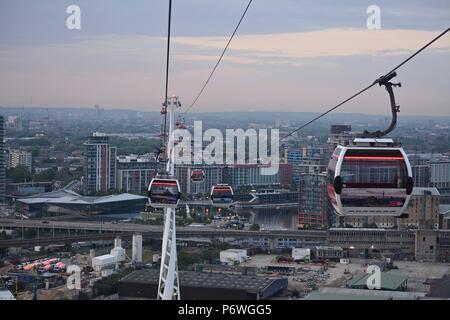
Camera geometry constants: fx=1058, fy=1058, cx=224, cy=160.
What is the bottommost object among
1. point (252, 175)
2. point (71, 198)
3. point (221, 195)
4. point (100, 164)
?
point (71, 198)

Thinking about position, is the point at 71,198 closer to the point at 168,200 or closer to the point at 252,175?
the point at 252,175

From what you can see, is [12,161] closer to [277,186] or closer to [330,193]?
[277,186]

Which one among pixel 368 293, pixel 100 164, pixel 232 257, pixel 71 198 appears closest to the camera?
pixel 368 293

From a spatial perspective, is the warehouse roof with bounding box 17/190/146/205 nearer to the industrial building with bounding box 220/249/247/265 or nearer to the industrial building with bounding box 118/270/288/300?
the industrial building with bounding box 220/249/247/265

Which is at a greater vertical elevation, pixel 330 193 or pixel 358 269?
pixel 330 193

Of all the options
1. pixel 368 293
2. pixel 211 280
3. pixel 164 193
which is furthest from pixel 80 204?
pixel 164 193

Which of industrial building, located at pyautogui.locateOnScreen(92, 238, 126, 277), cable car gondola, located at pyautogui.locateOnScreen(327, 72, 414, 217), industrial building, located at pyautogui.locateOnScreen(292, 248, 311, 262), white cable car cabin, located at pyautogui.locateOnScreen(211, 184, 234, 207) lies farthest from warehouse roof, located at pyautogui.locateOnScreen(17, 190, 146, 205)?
cable car gondola, located at pyautogui.locateOnScreen(327, 72, 414, 217)

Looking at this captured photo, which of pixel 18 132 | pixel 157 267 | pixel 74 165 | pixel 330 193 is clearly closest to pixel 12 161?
pixel 74 165
